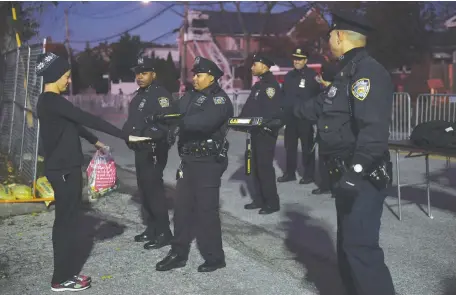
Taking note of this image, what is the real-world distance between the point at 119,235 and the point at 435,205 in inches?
175

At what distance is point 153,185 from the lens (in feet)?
19.2

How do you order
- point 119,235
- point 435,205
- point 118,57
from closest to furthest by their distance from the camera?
point 119,235
point 435,205
point 118,57

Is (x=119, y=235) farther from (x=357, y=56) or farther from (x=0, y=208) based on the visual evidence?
(x=357, y=56)

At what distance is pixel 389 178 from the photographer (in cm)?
358

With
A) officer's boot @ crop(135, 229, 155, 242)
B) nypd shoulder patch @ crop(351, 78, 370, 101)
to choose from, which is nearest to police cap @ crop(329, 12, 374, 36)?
nypd shoulder patch @ crop(351, 78, 370, 101)

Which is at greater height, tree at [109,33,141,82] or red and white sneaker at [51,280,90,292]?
tree at [109,33,141,82]

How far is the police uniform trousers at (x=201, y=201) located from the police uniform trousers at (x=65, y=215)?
0.98m

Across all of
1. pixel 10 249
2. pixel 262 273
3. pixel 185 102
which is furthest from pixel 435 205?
pixel 10 249

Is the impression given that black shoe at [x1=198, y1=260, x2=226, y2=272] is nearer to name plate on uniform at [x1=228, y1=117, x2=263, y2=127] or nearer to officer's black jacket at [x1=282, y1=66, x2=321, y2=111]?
name plate on uniform at [x1=228, y1=117, x2=263, y2=127]

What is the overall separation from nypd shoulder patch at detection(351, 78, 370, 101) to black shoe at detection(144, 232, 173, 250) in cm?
318

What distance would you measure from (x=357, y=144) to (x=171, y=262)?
253 centimetres

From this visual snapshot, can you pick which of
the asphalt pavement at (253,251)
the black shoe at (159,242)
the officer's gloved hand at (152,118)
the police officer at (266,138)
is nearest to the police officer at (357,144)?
the asphalt pavement at (253,251)

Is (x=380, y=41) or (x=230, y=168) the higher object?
(x=380, y=41)

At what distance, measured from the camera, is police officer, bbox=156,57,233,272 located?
5082mm
